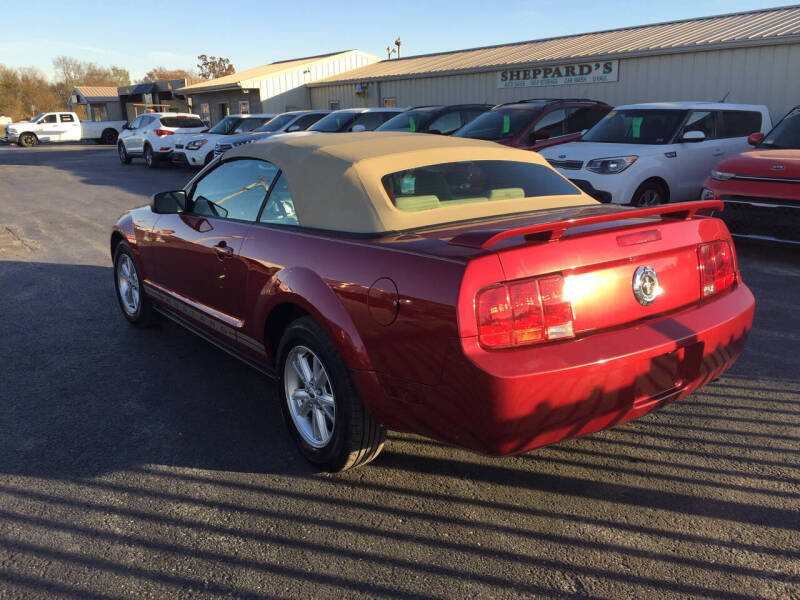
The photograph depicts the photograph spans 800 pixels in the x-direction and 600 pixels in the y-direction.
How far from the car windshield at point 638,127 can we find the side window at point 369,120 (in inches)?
310

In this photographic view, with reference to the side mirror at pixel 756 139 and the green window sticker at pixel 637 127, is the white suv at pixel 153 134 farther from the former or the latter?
the side mirror at pixel 756 139

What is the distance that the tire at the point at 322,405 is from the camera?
3.00 m

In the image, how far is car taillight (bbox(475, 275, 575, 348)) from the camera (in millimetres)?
2496

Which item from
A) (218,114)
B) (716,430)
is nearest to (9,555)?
(716,430)

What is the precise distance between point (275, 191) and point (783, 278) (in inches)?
214

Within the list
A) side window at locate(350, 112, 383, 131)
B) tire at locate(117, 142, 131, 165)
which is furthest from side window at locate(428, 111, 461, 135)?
tire at locate(117, 142, 131, 165)

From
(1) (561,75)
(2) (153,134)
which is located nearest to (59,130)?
(2) (153,134)

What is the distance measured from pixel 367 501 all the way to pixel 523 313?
118 cm

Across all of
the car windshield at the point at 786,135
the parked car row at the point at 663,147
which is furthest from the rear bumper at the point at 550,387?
the car windshield at the point at 786,135

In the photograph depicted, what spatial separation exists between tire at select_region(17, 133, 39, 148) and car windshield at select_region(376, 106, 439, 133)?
Result: 3509 centimetres

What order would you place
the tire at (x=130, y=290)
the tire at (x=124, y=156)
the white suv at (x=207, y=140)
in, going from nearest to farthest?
1. the tire at (x=130, y=290)
2. the white suv at (x=207, y=140)
3. the tire at (x=124, y=156)

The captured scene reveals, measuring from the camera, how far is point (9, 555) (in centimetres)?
270

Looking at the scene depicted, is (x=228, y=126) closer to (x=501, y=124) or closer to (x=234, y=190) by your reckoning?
(x=501, y=124)

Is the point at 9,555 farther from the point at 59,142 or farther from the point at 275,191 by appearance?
the point at 59,142
